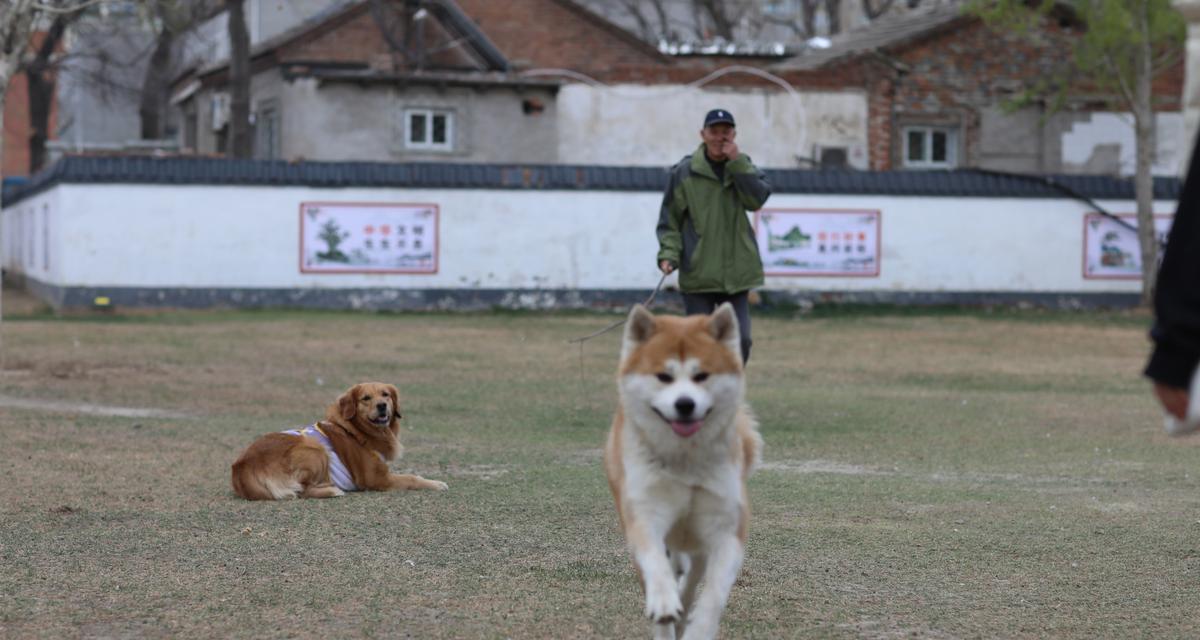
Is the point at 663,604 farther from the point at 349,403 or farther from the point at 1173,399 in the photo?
the point at 349,403

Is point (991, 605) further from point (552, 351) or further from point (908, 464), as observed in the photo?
point (552, 351)

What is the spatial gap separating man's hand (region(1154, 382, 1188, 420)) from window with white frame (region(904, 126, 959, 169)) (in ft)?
107

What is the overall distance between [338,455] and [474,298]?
1851 centimetres

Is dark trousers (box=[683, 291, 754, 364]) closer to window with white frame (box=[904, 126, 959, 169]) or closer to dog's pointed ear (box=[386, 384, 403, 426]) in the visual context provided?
dog's pointed ear (box=[386, 384, 403, 426])

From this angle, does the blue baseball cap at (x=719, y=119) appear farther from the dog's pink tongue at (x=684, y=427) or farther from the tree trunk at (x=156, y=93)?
the tree trunk at (x=156, y=93)

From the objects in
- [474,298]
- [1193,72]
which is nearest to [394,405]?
[1193,72]

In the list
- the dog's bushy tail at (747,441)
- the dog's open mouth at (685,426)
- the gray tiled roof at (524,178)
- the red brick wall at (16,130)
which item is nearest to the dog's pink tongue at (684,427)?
the dog's open mouth at (685,426)

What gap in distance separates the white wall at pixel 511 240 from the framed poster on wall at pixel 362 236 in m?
0.13

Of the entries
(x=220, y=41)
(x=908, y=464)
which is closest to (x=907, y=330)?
(x=908, y=464)

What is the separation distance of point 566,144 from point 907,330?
11552mm

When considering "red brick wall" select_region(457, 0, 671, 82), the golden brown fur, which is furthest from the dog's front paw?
"red brick wall" select_region(457, 0, 671, 82)

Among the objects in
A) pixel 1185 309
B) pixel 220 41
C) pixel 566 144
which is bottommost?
pixel 1185 309

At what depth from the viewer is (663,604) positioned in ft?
17.2

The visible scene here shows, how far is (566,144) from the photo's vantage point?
113 ft
